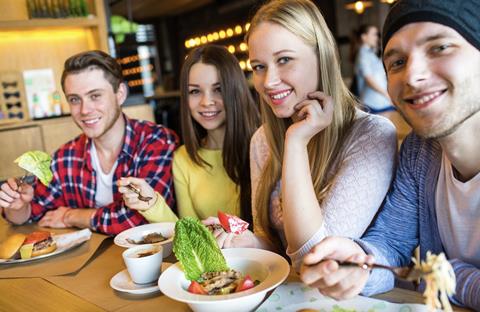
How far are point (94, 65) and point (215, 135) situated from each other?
0.68 meters

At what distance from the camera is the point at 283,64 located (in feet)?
4.93

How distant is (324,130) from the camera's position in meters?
1.53

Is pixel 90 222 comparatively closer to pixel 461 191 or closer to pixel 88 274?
pixel 88 274

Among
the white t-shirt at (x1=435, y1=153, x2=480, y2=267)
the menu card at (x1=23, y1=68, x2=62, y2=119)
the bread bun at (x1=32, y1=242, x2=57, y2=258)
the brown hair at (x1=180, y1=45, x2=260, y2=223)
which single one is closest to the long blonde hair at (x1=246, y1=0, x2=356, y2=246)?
the white t-shirt at (x1=435, y1=153, x2=480, y2=267)

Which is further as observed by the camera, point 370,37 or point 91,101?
point 370,37

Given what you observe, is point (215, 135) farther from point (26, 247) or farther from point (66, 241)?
point (26, 247)

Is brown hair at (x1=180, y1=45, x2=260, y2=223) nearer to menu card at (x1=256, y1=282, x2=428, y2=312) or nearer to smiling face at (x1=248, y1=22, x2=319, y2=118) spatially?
smiling face at (x1=248, y1=22, x2=319, y2=118)

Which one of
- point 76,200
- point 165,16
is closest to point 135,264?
point 76,200

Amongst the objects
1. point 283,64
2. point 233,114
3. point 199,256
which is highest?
point 283,64

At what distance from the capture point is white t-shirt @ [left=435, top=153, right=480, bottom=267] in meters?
1.16

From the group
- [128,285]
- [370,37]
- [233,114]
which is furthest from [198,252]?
[370,37]

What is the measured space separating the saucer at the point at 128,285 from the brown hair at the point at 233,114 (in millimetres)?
769

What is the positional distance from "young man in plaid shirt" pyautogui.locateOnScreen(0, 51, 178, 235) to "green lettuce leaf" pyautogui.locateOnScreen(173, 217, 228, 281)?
92 centimetres

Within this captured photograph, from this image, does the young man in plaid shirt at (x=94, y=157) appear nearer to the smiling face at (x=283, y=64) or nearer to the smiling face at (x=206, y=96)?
the smiling face at (x=206, y=96)
